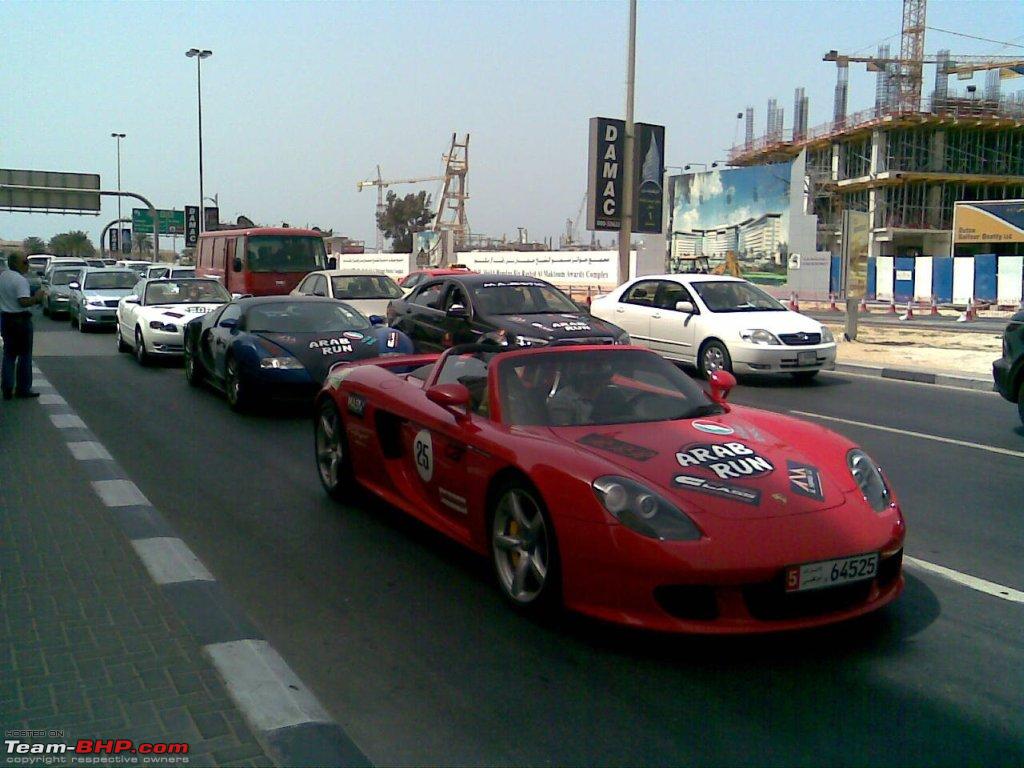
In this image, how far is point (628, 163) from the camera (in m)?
23.2

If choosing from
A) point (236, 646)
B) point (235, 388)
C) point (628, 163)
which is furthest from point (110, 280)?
point (236, 646)

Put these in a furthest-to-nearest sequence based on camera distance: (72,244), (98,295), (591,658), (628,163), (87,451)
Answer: (72,244) → (628,163) → (98,295) → (87,451) → (591,658)

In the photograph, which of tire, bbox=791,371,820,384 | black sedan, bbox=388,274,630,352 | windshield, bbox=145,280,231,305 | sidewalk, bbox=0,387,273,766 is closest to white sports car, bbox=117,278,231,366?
windshield, bbox=145,280,231,305

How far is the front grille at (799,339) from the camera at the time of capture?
533 inches

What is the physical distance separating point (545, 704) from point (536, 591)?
0.87 metres

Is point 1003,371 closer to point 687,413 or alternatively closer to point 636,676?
point 687,413

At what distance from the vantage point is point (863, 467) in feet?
15.8

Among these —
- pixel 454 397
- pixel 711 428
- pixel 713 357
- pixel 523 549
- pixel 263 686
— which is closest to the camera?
pixel 263 686

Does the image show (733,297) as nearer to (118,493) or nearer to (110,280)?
(118,493)

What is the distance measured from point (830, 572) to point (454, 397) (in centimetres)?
210

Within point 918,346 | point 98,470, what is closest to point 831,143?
point 918,346

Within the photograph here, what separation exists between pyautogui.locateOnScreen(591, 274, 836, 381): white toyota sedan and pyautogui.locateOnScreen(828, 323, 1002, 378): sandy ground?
2.61 metres

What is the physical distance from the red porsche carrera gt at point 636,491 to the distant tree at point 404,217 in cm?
9481

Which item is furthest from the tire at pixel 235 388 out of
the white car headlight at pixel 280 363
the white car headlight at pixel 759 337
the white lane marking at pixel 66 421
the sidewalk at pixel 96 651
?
the white car headlight at pixel 759 337
